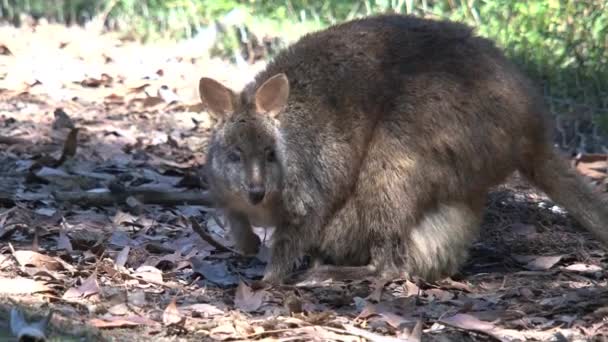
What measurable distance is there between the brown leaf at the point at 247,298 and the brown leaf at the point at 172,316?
1.13 ft

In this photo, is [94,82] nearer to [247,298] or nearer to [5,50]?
[5,50]

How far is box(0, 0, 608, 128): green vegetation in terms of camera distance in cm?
799

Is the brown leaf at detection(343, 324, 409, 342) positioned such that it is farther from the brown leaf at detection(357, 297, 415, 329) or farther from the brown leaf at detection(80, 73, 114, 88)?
the brown leaf at detection(80, 73, 114, 88)

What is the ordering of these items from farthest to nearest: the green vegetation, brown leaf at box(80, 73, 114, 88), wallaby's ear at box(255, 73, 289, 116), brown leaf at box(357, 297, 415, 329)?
brown leaf at box(80, 73, 114, 88) → the green vegetation → wallaby's ear at box(255, 73, 289, 116) → brown leaf at box(357, 297, 415, 329)

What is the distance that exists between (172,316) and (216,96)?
1407 mm

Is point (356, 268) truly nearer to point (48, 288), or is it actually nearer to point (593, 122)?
point (48, 288)

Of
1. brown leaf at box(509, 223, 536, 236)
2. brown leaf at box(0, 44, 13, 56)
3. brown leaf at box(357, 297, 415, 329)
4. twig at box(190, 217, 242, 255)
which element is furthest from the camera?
brown leaf at box(0, 44, 13, 56)

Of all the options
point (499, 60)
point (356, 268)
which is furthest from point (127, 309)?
point (499, 60)

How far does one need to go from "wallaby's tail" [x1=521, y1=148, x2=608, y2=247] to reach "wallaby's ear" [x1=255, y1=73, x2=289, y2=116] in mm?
1284

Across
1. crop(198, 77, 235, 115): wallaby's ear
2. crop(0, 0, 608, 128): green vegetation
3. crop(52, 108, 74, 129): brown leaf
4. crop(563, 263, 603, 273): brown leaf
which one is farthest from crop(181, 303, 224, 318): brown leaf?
crop(0, 0, 608, 128): green vegetation

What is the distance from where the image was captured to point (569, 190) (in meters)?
5.71

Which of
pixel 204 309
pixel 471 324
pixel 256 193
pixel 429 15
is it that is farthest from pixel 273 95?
pixel 429 15

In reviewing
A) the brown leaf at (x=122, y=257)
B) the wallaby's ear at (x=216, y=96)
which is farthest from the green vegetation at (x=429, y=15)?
the brown leaf at (x=122, y=257)

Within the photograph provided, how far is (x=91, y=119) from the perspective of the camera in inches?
335
